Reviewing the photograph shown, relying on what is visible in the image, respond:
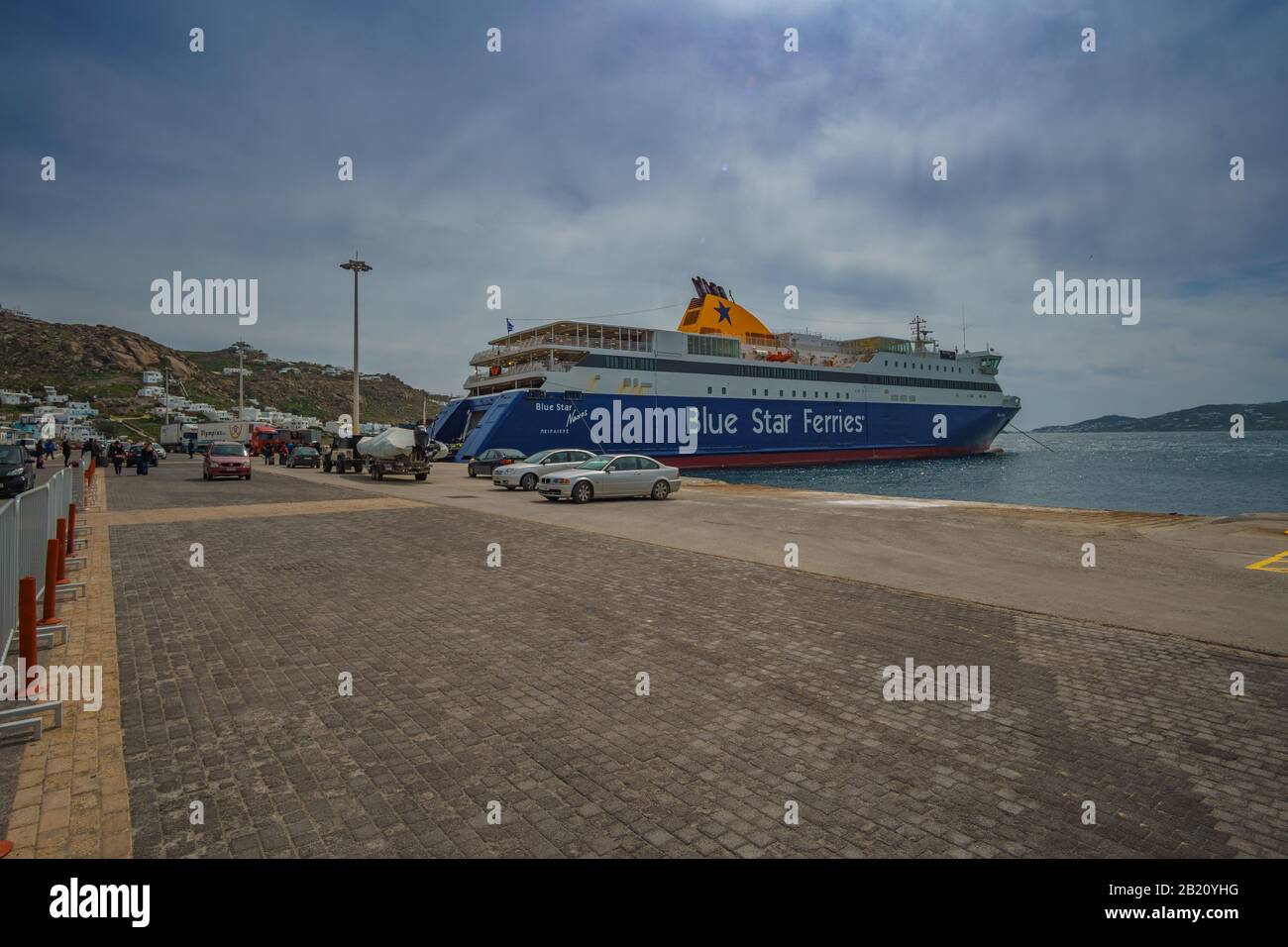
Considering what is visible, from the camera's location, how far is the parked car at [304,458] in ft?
143

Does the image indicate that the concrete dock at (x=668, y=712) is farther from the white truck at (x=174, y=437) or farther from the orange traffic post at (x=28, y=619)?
the white truck at (x=174, y=437)

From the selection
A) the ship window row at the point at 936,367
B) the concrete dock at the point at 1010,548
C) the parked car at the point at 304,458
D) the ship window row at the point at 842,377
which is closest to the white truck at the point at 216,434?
the parked car at the point at 304,458

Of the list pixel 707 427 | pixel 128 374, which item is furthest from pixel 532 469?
pixel 128 374

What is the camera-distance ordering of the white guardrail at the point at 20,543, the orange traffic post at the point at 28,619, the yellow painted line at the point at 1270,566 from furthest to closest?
1. the yellow painted line at the point at 1270,566
2. the white guardrail at the point at 20,543
3. the orange traffic post at the point at 28,619

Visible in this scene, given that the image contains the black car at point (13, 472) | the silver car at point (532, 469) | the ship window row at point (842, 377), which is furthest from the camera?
the ship window row at point (842, 377)

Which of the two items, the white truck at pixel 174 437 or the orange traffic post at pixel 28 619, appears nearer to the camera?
the orange traffic post at pixel 28 619

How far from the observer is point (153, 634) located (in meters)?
6.40

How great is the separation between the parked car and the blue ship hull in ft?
31.4

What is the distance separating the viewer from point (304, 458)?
143 feet

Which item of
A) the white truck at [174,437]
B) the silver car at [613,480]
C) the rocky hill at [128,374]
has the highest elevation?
the rocky hill at [128,374]

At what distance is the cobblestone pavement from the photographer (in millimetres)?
3092

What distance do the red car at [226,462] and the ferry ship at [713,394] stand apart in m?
15.3
